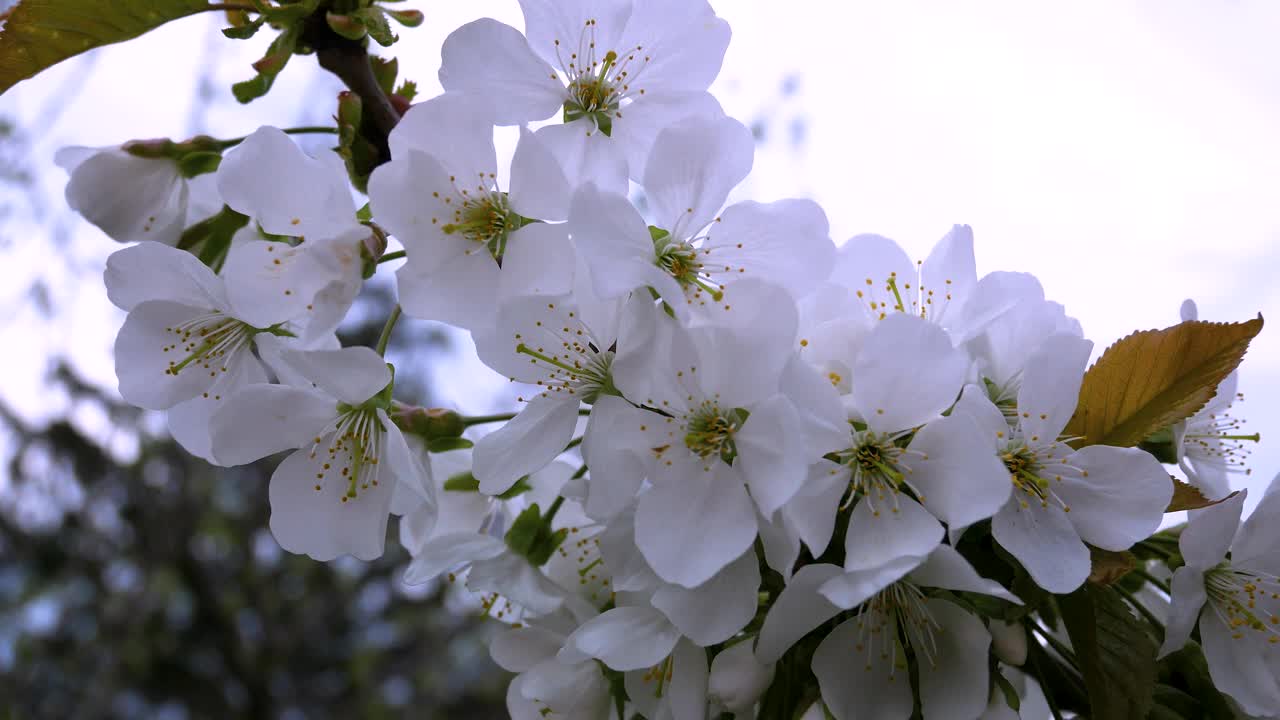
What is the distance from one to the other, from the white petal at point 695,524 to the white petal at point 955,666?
132mm

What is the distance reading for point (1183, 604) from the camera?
1.98 feet

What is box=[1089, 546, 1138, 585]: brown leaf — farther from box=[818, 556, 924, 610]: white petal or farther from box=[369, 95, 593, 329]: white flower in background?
box=[369, 95, 593, 329]: white flower in background

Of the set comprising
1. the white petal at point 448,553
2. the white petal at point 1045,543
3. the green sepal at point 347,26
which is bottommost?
the white petal at point 448,553

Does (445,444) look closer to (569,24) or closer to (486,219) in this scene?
(486,219)

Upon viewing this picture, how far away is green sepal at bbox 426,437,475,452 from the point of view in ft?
2.31

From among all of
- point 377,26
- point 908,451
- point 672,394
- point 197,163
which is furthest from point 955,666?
point 197,163

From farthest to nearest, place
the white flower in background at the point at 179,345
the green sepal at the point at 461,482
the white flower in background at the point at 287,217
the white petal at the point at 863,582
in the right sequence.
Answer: the green sepal at the point at 461,482, the white flower in background at the point at 179,345, the white flower in background at the point at 287,217, the white petal at the point at 863,582

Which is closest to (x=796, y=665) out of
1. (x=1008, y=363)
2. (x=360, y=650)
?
(x=1008, y=363)

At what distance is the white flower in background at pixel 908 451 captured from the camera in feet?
1.72

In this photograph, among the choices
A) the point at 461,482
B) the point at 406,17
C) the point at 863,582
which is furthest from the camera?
the point at 461,482

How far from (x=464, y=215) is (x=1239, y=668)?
0.59 meters

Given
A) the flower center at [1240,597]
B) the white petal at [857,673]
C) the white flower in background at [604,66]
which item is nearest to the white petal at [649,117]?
the white flower in background at [604,66]

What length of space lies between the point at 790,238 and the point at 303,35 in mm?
369

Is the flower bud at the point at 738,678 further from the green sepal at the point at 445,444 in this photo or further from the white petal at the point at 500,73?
the white petal at the point at 500,73
